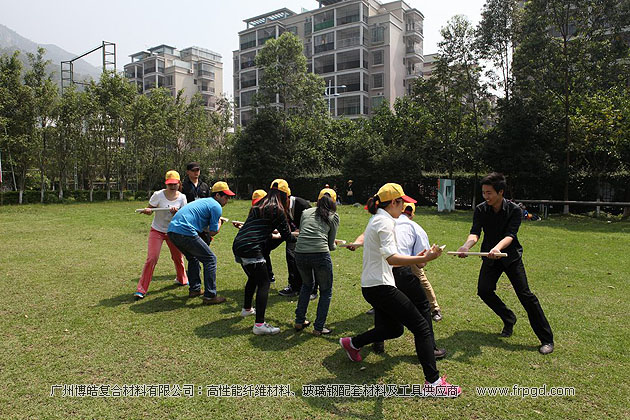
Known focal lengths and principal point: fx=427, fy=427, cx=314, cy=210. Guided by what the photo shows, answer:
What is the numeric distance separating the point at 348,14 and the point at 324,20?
353cm

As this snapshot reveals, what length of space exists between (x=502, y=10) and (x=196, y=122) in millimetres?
24504

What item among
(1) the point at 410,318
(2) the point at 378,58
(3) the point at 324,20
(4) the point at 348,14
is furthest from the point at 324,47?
(1) the point at 410,318

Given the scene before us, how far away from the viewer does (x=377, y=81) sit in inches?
2157

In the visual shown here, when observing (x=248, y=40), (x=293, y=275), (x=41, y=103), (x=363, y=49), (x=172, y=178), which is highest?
(x=248, y=40)

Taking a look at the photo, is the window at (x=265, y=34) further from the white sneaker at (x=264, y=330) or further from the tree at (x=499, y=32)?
the white sneaker at (x=264, y=330)

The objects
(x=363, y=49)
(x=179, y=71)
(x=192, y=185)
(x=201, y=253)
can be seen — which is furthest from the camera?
(x=179, y=71)

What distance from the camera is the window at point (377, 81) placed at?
54403 mm

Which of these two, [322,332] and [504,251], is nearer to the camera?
[504,251]

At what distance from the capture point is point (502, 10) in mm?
23234

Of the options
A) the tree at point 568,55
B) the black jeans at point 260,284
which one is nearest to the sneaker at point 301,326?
the black jeans at point 260,284

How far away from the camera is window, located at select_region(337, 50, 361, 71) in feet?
177

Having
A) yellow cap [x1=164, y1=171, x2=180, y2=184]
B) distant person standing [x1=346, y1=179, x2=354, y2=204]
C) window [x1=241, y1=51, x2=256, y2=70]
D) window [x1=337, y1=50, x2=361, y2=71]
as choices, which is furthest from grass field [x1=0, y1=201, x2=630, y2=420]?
window [x1=241, y1=51, x2=256, y2=70]

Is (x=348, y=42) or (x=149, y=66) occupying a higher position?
(x=149, y=66)

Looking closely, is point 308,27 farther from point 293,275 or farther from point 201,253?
point 201,253
